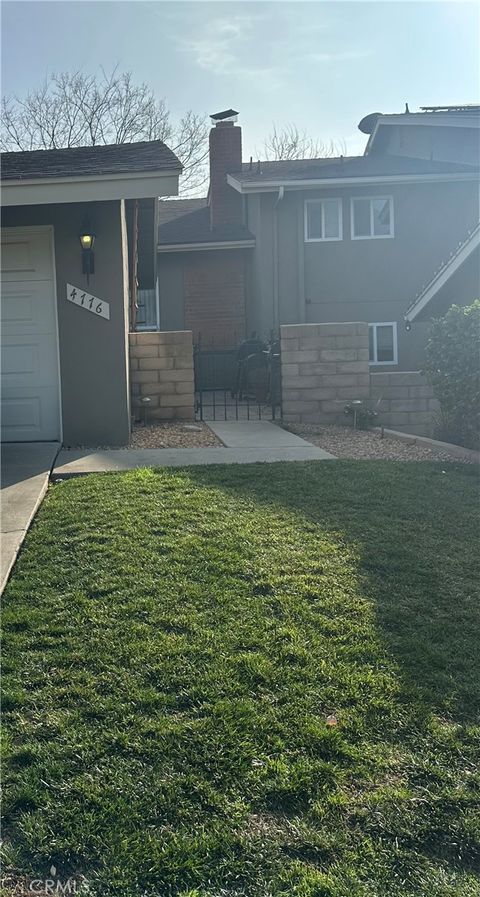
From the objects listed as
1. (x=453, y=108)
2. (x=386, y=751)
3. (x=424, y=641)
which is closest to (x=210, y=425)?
(x=424, y=641)

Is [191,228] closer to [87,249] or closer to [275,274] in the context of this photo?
[275,274]

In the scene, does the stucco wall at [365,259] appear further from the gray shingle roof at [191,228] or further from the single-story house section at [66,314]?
the single-story house section at [66,314]

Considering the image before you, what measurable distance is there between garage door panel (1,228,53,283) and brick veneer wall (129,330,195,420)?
7.27ft

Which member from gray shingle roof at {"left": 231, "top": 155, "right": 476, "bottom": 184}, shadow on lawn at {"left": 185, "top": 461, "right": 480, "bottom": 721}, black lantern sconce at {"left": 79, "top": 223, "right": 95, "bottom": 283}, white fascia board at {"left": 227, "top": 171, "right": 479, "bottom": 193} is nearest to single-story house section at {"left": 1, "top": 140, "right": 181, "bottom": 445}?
black lantern sconce at {"left": 79, "top": 223, "right": 95, "bottom": 283}

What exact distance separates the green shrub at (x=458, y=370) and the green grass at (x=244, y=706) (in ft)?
12.2

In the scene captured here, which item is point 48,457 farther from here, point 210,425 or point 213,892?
point 213,892

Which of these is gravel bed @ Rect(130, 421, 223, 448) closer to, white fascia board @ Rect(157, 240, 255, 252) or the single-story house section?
the single-story house section

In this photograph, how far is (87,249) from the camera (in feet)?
24.9

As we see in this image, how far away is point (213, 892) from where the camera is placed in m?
1.77

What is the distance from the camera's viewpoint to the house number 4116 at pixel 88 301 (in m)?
7.68

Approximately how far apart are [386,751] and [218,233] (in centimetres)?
1685

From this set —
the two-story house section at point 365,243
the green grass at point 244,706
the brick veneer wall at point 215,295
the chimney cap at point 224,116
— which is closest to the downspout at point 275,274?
the two-story house section at point 365,243

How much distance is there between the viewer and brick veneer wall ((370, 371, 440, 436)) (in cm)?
1017

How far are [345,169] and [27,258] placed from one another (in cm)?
1085
